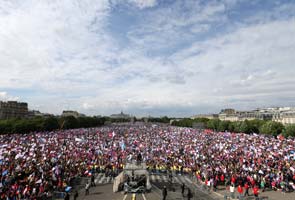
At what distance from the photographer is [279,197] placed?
23031 mm

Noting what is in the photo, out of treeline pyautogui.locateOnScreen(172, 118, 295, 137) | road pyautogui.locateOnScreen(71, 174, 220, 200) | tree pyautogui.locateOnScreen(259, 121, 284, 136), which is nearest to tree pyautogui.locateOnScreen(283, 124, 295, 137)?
treeline pyautogui.locateOnScreen(172, 118, 295, 137)

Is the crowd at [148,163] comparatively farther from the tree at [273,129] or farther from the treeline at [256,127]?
the tree at [273,129]

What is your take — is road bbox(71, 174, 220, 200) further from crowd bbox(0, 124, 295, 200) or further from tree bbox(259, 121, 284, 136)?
tree bbox(259, 121, 284, 136)

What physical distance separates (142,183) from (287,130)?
56.6 m

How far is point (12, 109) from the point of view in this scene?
6693 inches

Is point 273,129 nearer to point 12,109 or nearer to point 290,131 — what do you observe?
point 290,131

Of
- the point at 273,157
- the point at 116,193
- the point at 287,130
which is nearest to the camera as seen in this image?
the point at 116,193

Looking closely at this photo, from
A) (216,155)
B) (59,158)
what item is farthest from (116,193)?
(216,155)

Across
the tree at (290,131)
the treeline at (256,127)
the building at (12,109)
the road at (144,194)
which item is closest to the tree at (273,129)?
the treeline at (256,127)

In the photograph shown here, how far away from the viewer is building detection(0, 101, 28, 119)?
533 feet

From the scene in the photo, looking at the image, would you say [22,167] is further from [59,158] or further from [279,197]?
[279,197]

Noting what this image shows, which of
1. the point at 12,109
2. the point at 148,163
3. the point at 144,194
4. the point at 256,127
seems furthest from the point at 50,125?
the point at 12,109

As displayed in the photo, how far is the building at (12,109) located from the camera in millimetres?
162375

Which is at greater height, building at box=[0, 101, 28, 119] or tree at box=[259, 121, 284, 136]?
building at box=[0, 101, 28, 119]
